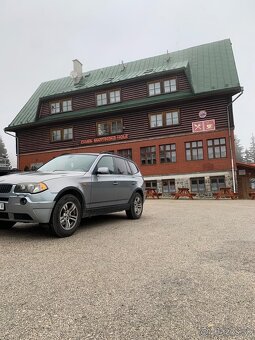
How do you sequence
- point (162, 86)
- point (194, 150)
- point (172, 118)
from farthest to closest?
point (162, 86) < point (172, 118) < point (194, 150)

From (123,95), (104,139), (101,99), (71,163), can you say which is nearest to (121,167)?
(71,163)

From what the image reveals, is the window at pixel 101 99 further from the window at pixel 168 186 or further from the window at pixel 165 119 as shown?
the window at pixel 168 186

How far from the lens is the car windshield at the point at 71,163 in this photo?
659 centimetres

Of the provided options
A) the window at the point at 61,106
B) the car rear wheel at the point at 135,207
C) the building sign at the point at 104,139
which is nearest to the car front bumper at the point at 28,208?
the car rear wheel at the point at 135,207

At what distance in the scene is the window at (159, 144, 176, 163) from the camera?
24.5 m

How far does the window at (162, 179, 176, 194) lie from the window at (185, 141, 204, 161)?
2.35 m

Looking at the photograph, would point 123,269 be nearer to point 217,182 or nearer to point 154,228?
point 154,228

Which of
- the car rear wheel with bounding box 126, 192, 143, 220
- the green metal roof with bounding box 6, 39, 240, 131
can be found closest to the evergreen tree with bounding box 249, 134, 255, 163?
the green metal roof with bounding box 6, 39, 240, 131

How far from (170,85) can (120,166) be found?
63.3 ft

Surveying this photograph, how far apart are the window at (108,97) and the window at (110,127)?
2064 millimetres

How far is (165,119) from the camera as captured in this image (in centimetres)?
2491

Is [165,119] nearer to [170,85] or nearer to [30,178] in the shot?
[170,85]

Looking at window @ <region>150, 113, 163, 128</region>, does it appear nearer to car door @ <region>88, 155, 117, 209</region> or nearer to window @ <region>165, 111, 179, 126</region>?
window @ <region>165, 111, 179, 126</region>

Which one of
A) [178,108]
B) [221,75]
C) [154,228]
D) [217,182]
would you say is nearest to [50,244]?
[154,228]
